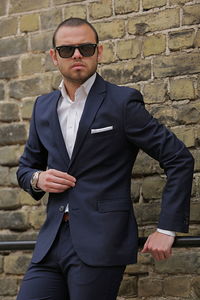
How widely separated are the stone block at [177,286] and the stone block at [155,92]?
109 centimetres

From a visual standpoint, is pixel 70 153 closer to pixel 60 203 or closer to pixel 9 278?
pixel 60 203

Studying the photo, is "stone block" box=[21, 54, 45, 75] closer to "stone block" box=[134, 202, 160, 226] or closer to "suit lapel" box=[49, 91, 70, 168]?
"stone block" box=[134, 202, 160, 226]

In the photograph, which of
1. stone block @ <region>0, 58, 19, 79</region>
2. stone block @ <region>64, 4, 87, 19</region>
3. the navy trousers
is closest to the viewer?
the navy trousers

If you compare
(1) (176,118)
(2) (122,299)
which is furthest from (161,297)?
(1) (176,118)

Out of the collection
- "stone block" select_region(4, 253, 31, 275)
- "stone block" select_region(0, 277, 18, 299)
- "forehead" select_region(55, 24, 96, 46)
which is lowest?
"stone block" select_region(0, 277, 18, 299)

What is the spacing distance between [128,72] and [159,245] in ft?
5.47

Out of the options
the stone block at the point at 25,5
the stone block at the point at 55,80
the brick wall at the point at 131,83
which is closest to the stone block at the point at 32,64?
the brick wall at the point at 131,83

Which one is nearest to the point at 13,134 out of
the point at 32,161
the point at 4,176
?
the point at 4,176

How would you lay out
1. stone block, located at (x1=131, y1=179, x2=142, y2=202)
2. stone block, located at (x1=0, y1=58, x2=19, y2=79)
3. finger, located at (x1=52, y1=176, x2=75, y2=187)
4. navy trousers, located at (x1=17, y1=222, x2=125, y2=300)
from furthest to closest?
1. stone block, located at (x1=0, y1=58, x2=19, y2=79)
2. stone block, located at (x1=131, y1=179, x2=142, y2=202)
3. finger, located at (x1=52, y1=176, x2=75, y2=187)
4. navy trousers, located at (x1=17, y1=222, x2=125, y2=300)

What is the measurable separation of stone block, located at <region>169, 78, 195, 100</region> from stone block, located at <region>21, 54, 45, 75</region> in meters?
0.98

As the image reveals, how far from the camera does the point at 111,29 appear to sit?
397 centimetres

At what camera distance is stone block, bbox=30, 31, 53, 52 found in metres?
4.20

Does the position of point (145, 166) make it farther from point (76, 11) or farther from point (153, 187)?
point (76, 11)

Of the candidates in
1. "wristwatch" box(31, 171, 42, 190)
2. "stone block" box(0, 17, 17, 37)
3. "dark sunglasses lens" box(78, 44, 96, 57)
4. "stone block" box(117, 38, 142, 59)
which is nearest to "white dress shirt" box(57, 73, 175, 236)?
"dark sunglasses lens" box(78, 44, 96, 57)
